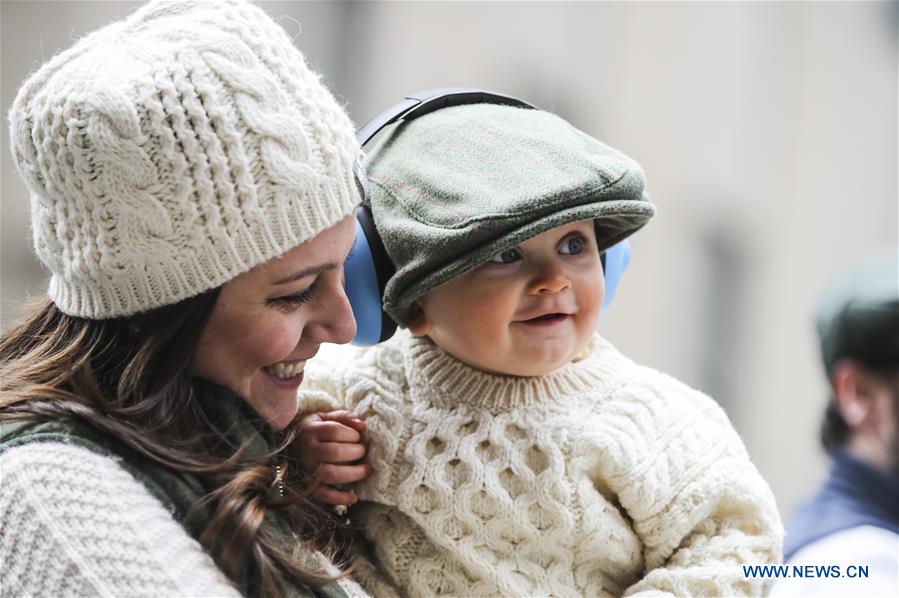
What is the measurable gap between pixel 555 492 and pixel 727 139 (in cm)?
310

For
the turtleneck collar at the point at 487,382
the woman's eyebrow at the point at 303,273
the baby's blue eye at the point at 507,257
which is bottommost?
the turtleneck collar at the point at 487,382

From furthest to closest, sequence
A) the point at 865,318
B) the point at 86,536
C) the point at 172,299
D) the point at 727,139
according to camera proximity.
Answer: the point at 727,139 < the point at 865,318 < the point at 172,299 < the point at 86,536

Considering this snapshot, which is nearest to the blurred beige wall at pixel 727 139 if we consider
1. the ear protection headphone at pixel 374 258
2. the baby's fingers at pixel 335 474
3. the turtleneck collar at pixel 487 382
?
the ear protection headphone at pixel 374 258

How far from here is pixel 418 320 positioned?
4.02ft

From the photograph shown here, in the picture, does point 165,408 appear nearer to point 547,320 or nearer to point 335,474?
point 335,474

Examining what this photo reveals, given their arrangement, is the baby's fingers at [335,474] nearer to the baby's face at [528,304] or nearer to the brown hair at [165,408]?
the brown hair at [165,408]

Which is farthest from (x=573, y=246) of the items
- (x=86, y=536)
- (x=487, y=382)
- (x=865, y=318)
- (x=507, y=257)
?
(x=865, y=318)

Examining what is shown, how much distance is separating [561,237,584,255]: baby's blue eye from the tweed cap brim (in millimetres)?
38

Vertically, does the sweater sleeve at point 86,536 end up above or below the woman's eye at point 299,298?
below

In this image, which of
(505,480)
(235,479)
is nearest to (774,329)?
(505,480)

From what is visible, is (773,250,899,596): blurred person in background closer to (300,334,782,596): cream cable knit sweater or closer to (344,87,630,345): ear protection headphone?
(300,334,782,596): cream cable knit sweater

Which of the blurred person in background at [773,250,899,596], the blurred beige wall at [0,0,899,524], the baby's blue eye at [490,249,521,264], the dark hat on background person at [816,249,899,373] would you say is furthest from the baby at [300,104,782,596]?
the blurred beige wall at [0,0,899,524]

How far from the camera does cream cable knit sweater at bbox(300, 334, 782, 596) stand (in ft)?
3.82

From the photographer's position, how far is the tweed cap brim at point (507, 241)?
1.07 meters
